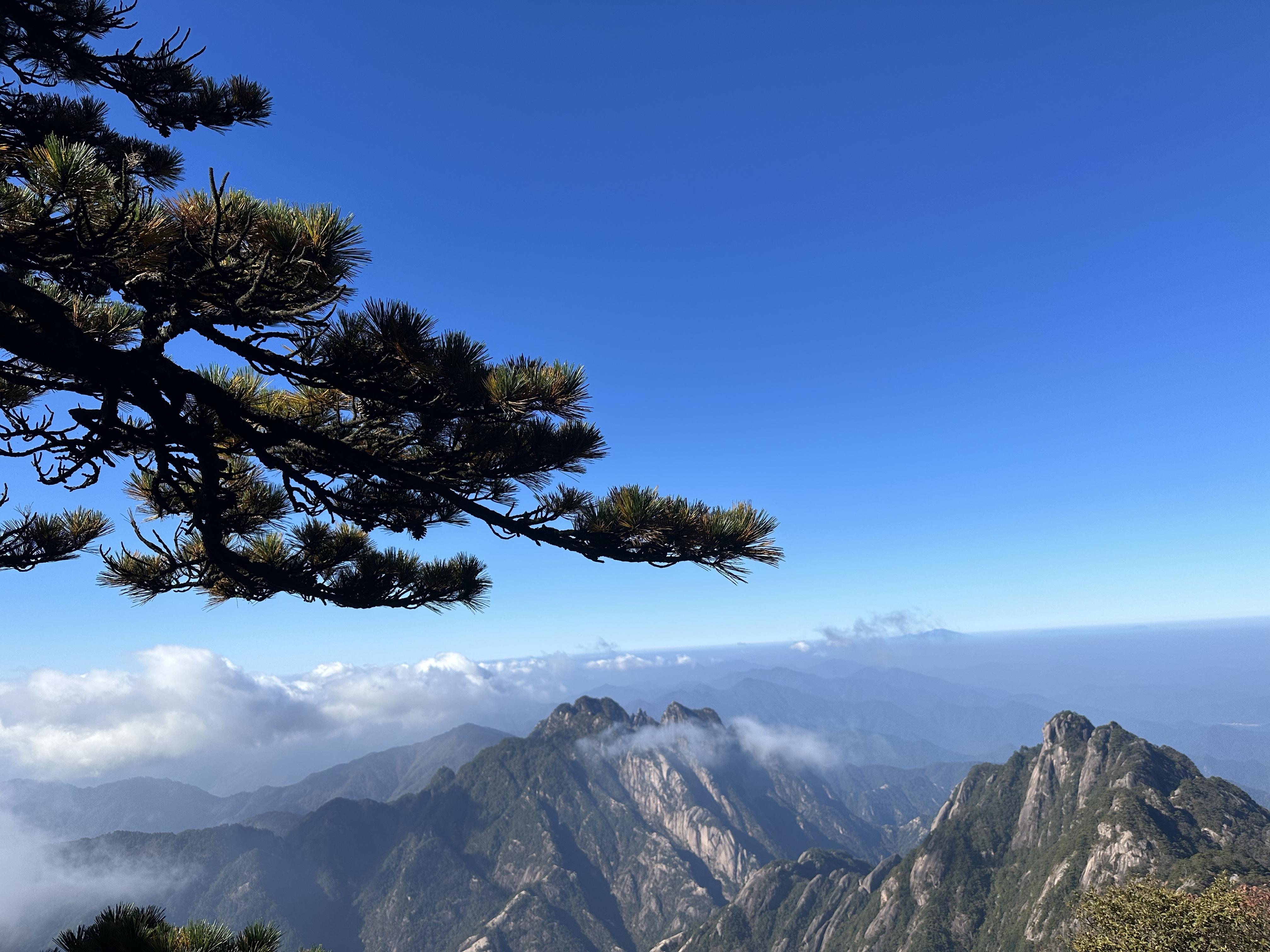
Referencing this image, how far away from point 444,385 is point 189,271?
179cm

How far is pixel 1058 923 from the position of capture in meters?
99.6

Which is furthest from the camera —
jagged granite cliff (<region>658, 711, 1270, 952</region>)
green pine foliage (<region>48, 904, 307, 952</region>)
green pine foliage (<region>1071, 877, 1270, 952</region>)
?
jagged granite cliff (<region>658, 711, 1270, 952</region>)

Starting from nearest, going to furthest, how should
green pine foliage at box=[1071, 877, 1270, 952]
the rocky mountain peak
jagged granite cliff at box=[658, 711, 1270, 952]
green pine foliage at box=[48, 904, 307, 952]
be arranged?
green pine foliage at box=[48, 904, 307, 952] → green pine foliage at box=[1071, 877, 1270, 952] → jagged granite cliff at box=[658, 711, 1270, 952] → the rocky mountain peak

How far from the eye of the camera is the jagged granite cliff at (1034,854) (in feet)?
330

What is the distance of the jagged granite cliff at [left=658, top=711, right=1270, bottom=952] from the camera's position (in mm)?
100500

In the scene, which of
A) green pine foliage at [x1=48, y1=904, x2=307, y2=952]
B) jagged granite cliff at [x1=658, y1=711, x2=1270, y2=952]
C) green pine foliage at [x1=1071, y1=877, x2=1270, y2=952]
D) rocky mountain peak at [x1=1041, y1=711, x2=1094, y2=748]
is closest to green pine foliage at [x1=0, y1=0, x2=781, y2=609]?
green pine foliage at [x1=48, y1=904, x2=307, y2=952]

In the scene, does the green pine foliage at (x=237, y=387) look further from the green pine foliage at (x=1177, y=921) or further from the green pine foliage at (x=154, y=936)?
the green pine foliage at (x=1177, y=921)

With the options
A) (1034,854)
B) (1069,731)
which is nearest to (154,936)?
(1034,854)

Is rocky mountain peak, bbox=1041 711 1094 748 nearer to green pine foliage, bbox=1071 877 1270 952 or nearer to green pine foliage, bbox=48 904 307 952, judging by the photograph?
green pine foliage, bbox=1071 877 1270 952

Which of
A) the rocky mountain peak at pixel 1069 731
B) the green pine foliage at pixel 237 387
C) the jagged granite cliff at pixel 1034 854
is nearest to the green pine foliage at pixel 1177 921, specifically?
the green pine foliage at pixel 237 387

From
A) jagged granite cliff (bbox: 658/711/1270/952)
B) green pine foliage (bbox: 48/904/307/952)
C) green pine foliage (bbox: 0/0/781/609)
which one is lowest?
jagged granite cliff (bbox: 658/711/1270/952)

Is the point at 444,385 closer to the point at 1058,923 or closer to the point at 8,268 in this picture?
the point at 8,268

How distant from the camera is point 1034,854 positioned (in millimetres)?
139875

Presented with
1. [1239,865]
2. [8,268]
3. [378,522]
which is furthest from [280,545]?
[1239,865]
